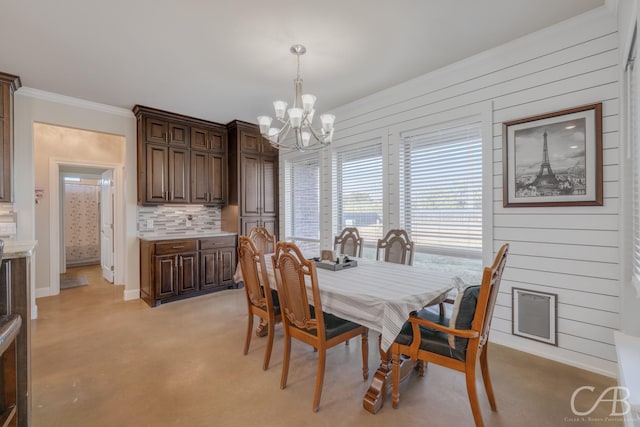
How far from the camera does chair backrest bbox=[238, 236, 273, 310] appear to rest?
2.23 metres

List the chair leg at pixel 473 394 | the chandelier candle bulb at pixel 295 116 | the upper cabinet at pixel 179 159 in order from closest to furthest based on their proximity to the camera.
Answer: the chair leg at pixel 473 394, the chandelier candle bulb at pixel 295 116, the upper cabinet at pixel 179 159

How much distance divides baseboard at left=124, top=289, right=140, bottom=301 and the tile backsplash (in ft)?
2.72

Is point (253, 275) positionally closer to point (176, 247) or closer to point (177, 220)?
point (176, 247)

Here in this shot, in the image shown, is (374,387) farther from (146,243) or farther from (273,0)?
(146,243)

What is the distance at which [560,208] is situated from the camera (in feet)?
8.07

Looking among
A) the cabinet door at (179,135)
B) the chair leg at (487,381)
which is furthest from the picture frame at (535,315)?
the cabinet door at (179,135)

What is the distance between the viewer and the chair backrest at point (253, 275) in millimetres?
2229

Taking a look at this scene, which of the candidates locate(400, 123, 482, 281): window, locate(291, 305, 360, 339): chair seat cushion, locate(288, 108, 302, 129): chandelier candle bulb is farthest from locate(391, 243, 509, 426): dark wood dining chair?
locate(288, 108, 302, 129): chandelier candle bulb

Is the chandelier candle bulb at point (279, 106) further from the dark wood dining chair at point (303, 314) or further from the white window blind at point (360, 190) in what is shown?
the white window blind at point (360, 190)

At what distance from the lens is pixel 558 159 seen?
246 cm

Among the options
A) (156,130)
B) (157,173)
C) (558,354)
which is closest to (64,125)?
(156,130)

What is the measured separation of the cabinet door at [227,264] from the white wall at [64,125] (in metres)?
1.21

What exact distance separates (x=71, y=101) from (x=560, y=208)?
18.7 ft

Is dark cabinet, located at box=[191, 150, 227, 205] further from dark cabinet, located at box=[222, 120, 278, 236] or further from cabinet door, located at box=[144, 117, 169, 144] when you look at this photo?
cabinet door, located at box=[144, 117, 169, 144]
